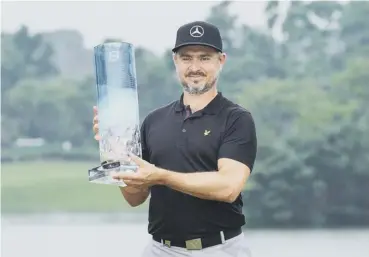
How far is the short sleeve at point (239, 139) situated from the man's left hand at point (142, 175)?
20 cm

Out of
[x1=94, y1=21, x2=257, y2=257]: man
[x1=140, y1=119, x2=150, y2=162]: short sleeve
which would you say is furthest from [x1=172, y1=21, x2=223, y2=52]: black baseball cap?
[x1=140, y1=119, x2=150, y2=162]: short sleeve

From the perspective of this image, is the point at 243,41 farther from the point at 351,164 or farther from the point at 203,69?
the point at 203,69

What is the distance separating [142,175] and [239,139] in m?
0.28

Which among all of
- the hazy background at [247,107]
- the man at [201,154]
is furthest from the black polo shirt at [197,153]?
the hazy background at [247,107]

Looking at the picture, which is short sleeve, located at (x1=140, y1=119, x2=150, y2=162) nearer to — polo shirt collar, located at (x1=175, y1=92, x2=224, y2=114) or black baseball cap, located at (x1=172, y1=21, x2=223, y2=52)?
polo shirt collar, located at (x1=175, y1=92, x2=224, y2=114)

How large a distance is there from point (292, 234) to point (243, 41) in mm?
1269

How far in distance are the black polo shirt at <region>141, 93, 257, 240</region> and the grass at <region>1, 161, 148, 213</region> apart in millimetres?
2834

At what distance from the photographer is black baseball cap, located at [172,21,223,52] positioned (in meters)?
1.82

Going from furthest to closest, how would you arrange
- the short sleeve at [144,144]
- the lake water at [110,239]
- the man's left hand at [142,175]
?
1. the lake water at [110,239]
2. the short sleeve at [144,144]
3. the man's left hand at [142,175]

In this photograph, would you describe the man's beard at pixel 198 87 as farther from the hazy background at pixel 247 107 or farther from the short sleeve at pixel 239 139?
the hazy background at pixel 247 107

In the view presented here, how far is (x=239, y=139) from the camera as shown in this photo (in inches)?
71.9

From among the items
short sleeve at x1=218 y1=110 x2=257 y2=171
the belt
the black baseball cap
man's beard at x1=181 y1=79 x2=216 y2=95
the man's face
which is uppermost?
the black baseball cap

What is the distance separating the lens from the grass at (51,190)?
4.71 metres

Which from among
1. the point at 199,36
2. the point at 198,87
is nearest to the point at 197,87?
the point at 198,87
